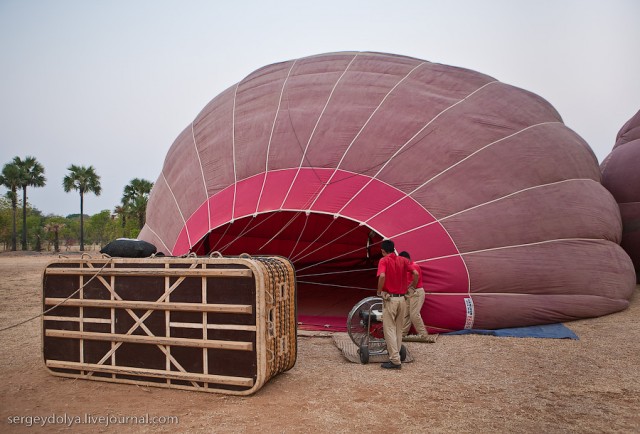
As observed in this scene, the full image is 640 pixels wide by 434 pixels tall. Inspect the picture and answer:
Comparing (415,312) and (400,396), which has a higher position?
(415,312)

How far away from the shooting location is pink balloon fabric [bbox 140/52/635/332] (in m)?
6.70

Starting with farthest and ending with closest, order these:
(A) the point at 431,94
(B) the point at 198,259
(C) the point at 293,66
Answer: (C) the point at 293,66
(A) the point at 431,94
(B) the point at 198,259

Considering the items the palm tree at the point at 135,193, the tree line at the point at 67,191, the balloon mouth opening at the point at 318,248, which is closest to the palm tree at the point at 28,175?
the tree line at the point at 67,191

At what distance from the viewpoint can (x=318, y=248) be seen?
8672 millimetres

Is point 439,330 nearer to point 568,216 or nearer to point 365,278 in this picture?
point 568,216

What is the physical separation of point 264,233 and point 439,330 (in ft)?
15.5

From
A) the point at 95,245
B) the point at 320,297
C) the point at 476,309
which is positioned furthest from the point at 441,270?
the point at 95,245

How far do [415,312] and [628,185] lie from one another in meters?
6.77

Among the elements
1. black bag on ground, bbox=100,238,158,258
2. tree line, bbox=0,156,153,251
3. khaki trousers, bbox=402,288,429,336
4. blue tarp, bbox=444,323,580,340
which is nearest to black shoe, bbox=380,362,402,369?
Result: khaki trousers, bbox=402,288,429,336

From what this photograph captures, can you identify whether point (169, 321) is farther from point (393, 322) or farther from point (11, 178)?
point (11, 178)

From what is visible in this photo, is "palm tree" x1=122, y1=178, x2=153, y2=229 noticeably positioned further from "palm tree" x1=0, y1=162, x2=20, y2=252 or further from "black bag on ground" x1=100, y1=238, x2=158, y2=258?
"black bag on ground" x1=100, y1=238, x2=158, y2=258

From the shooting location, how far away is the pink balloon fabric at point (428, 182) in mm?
6695

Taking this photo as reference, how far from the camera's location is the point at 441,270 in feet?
21.4

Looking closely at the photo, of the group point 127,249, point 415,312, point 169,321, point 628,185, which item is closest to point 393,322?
point 415,312
